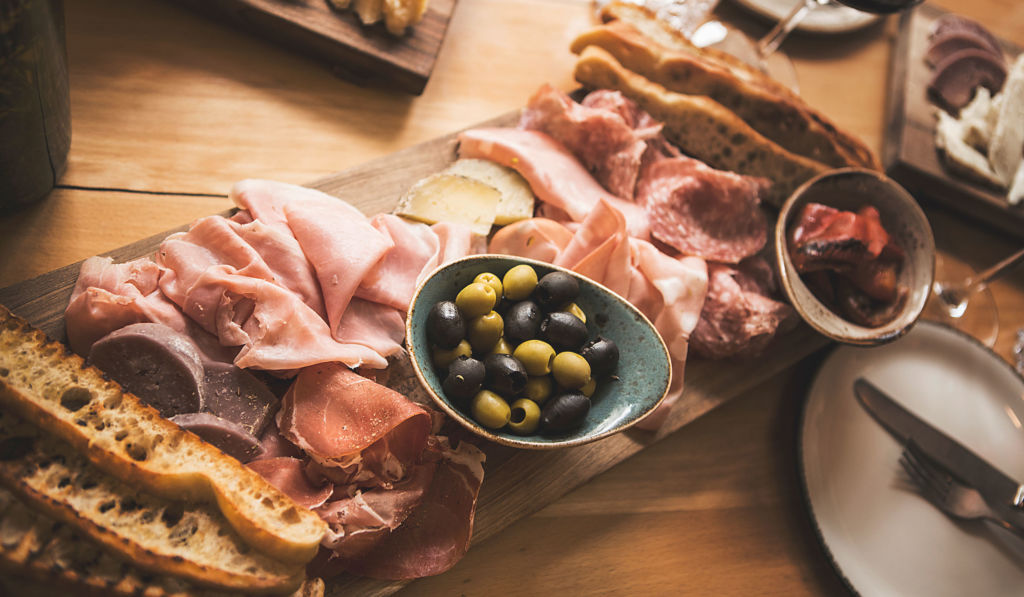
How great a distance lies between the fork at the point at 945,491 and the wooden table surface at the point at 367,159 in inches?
10.7

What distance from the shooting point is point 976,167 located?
199 cm

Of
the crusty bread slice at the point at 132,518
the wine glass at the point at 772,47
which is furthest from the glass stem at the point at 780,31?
the crusty bread slice at the point at 132,518

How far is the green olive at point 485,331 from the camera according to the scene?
114 cm

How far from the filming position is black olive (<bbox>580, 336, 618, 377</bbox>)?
1.16m

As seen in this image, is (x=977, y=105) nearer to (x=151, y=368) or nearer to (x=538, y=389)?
(x=538, y=389)

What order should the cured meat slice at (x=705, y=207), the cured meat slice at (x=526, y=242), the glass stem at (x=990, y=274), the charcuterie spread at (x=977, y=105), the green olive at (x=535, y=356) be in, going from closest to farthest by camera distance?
the green olive at (x=535, y=356)
the cured meat slice at (x=526, y=242)
the cured meat slice at (x=705, y=207)
the glass stem at (x=990, y=274)
the charcuterie spread at (x=977, y=105)

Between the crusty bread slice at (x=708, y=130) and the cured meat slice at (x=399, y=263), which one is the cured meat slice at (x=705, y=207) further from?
the cured meat slice at (x=399, y=263)

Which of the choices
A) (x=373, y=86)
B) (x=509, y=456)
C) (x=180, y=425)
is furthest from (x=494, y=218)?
(x=180, y=425)

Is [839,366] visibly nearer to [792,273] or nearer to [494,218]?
[792,273]

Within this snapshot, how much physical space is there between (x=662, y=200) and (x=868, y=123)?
1.17 meters

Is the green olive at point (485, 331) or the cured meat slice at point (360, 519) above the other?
the green olive at point (485, 331)

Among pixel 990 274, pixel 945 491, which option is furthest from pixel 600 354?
pixel 990 274

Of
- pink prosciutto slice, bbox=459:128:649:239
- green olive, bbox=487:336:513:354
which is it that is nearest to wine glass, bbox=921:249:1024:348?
pink prosciutto slice, bbox=459:128:649:239

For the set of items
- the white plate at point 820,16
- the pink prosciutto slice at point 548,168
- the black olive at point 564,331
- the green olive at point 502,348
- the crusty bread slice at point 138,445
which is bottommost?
the crusty bread slice at point 138,445
